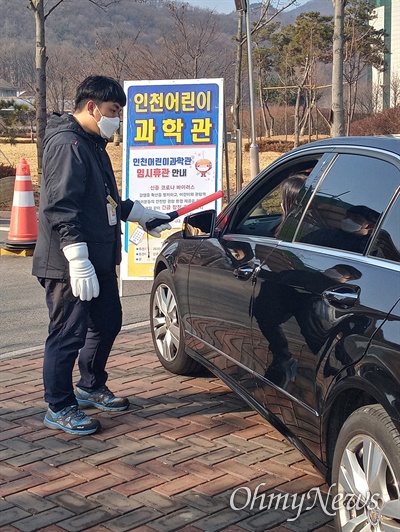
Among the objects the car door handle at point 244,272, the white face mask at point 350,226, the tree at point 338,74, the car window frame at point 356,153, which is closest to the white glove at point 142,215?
the car door handle at point 244,272

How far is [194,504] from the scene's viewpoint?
3777mm

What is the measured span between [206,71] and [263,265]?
96.6ft

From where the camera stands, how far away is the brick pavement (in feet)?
12.0

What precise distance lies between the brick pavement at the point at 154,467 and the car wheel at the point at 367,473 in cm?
41

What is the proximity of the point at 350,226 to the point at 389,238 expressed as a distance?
0.34 metres

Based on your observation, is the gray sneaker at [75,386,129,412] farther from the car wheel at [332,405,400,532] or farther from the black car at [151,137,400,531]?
the car wheel at [332,405,400,532]

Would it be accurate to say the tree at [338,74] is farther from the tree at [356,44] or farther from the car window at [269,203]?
the tree at [356,44]

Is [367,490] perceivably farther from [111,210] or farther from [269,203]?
[111,210]

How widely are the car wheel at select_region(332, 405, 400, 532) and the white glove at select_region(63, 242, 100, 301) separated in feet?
5.74

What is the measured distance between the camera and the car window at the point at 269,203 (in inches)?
167

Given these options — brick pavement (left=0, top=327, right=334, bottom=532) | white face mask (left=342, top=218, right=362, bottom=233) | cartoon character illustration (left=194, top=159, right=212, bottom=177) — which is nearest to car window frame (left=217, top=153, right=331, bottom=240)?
white face mask (left=342, top=218, right=362, bottom=233)

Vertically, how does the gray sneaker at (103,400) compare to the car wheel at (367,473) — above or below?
below

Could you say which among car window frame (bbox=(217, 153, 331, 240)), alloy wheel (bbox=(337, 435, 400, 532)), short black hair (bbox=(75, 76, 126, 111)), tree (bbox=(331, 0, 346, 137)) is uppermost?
tree (bbox=(331, 0, 346, 137))

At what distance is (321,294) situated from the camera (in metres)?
3.44
